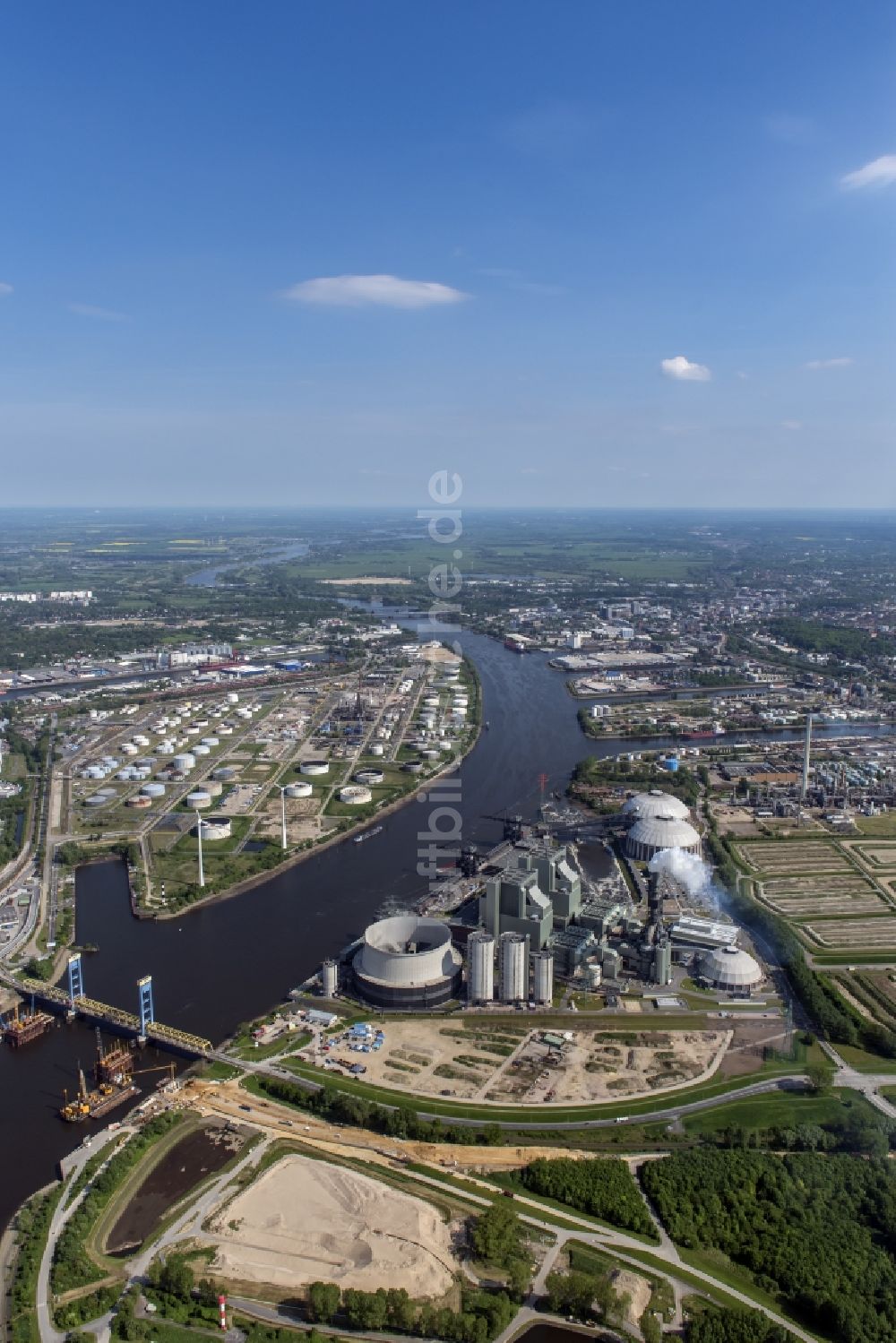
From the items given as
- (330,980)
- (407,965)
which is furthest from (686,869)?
(330,980)

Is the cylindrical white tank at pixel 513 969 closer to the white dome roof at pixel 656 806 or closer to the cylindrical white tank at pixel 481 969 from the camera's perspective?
the cylindrical white tank at pixel 481 969

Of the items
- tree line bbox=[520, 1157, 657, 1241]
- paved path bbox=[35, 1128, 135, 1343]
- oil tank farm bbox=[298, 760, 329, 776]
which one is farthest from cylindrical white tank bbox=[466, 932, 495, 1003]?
oil tank farm bbox=[298, 760, 329, 776]

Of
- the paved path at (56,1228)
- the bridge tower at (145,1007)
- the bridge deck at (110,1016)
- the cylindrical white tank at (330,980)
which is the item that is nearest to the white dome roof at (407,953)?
the cylindrical white tank at (330,980)

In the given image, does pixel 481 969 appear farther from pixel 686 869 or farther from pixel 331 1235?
pixel 686 869

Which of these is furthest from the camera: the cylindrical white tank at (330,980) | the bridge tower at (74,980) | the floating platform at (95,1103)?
the cylindrical white tank at (330,980)

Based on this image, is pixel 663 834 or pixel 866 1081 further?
pixel 663 834

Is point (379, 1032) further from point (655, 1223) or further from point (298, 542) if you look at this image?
point (298, 542)
